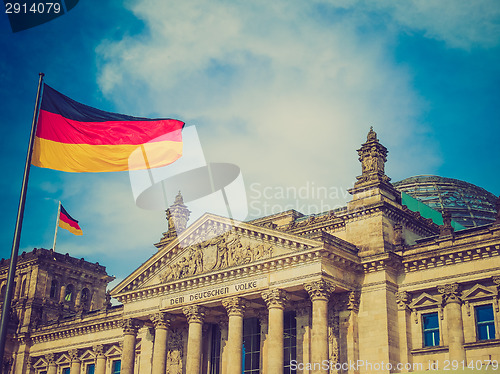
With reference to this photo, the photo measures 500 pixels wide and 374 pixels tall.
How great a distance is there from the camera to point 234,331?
136ft

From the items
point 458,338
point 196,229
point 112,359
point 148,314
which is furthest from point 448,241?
point 112,359

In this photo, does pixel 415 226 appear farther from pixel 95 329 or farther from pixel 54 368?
pixel 54 368

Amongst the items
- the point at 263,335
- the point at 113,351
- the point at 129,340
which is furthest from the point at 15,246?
the point at 113,351

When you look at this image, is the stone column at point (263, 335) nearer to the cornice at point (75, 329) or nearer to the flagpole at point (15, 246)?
the cornice at point (75, 329)

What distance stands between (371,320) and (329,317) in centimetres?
268

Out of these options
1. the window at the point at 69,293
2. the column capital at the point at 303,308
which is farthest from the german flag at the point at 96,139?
the window at the point at 69,293

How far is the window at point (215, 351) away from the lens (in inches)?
1838

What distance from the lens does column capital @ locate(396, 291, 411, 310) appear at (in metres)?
40.1

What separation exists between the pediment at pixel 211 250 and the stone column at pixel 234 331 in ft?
7.90

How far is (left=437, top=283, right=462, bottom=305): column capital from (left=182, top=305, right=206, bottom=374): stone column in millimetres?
15415

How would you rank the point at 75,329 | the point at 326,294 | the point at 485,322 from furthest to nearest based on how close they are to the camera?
1. the point at 75,329
2. the point at 326,294
3. the point at 485,322

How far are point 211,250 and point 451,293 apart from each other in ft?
51.3

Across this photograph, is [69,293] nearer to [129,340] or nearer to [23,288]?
[23,288]

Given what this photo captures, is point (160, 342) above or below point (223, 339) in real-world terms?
below
